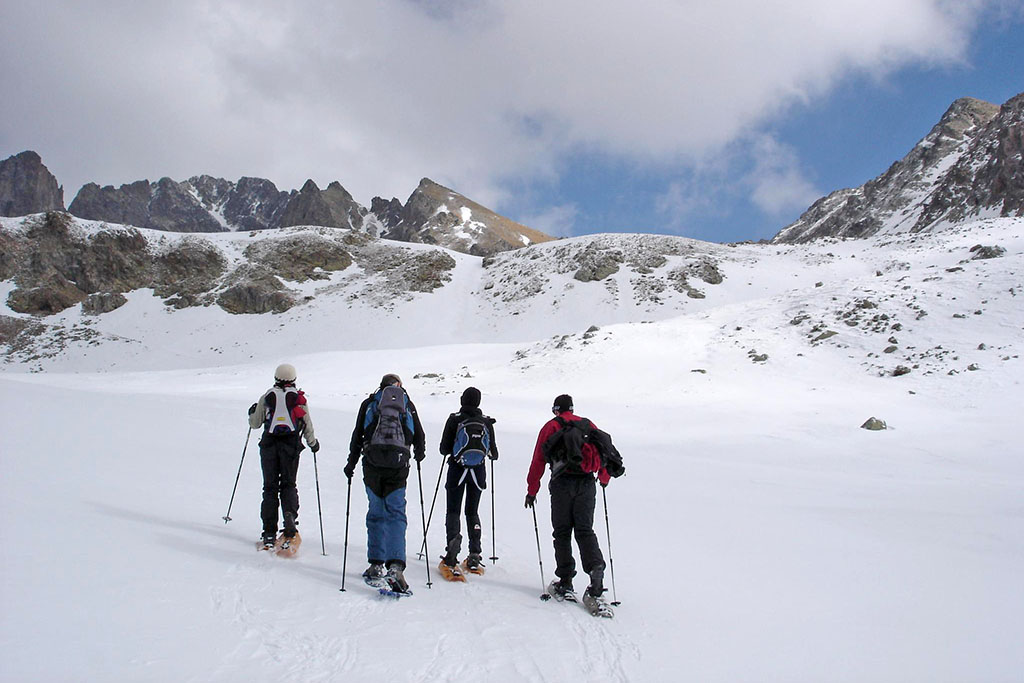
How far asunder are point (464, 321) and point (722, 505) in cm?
3991

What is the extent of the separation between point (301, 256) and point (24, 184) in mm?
164047

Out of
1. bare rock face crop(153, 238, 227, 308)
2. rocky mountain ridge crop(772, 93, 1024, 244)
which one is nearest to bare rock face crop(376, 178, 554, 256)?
rocky mountain ridge crop(772, 93, 1024, 244)

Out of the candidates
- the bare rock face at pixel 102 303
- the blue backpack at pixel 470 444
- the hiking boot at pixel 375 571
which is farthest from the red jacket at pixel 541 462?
the bare rock face at pixel 102 303

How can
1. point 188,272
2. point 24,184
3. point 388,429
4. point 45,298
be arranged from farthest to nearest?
point 24,184
point 188,272
point 45,298
point 388,429

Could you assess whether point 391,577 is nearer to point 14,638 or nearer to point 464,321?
point 14,638

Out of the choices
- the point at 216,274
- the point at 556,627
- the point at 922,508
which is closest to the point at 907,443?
the point at 922,508

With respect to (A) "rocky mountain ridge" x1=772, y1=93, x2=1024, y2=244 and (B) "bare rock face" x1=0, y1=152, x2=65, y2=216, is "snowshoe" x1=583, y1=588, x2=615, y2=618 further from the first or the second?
(B) "bare rock face" x1=0, y1=152, x2=65, y2=216

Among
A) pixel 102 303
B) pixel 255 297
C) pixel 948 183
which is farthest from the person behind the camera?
pixel 948 183

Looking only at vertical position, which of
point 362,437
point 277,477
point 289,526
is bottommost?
point 289,526

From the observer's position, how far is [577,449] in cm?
526

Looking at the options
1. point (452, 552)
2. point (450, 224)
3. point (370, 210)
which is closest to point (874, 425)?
point (452, 552)

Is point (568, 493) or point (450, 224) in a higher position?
point (450, 224)

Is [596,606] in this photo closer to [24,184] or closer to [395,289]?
[395,289]

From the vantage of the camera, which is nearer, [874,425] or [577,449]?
[577,449]
